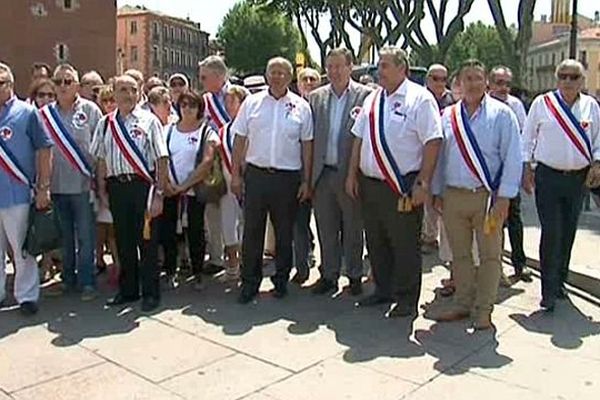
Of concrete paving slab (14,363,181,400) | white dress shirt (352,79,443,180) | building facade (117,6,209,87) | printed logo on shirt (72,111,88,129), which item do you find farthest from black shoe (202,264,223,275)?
building facade (117,6,209,87)

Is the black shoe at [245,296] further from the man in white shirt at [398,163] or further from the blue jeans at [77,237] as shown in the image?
the blue jeans at [77,237]

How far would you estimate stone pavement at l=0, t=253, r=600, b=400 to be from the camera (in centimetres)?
433

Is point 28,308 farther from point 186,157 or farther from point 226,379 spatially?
point 226,379

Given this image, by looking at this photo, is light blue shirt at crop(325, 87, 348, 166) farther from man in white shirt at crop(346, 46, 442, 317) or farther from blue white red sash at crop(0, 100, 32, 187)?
blue white red sash at crop(0, 100, 32, 187)

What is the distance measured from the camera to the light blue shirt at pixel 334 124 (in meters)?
6.15

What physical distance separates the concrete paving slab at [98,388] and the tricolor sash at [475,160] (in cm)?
249

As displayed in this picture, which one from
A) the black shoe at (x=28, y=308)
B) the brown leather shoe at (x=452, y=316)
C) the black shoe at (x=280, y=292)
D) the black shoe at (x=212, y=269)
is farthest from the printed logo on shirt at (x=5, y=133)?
the brown leather shoe at (x=452, y=316)

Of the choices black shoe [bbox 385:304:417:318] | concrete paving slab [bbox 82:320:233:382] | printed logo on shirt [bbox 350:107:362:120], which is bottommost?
concrete paving slab [bbox 82:320:233:382]

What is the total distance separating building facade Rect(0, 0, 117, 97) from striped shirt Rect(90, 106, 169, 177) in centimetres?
5101

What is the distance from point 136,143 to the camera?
575 cm

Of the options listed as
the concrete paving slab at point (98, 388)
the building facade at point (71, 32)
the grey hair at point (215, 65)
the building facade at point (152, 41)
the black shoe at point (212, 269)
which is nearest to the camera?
the concrete paving slab at point (98, 388)

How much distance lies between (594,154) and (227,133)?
2.96m

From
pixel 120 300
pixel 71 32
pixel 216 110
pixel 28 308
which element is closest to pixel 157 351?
pixel 120 300

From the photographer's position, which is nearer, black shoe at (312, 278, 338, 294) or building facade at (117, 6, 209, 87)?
black shoe at (312, 278, 338, 294)
